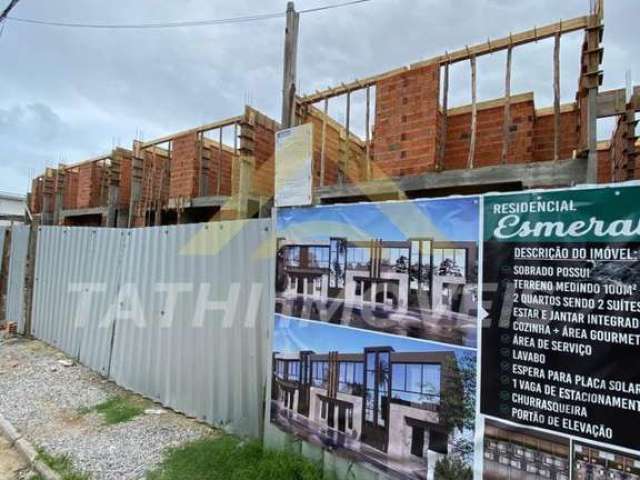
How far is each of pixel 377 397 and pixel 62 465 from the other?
9.50ft

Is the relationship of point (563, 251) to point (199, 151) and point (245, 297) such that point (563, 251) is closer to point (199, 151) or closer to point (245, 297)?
point (245, 297)

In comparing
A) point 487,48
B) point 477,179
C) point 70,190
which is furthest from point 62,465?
point 70,190

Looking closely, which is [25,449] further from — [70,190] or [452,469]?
[70,190]

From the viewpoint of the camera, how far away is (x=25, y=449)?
12.3 feet

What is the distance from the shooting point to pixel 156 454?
3.57m

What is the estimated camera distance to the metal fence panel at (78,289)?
581 cm

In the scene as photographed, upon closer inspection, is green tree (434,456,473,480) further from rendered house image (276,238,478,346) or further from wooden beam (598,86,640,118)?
wooden beam (598,86,640,118)

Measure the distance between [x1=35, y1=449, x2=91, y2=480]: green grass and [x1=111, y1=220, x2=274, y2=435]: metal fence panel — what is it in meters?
1.20

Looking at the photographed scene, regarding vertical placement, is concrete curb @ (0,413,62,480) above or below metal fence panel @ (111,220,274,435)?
below

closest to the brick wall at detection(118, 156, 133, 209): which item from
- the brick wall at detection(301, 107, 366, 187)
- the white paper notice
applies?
the brick wall at detection(301, 107, 366, 187)

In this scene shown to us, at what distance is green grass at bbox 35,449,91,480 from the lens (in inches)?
128

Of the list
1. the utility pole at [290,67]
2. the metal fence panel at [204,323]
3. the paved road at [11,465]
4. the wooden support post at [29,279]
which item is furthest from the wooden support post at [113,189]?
the utility pole at [290,67]

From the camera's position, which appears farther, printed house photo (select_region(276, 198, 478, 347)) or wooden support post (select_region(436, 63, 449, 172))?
wooden support post (select_region(436, 63, 449, 172))

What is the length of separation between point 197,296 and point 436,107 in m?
3.39
